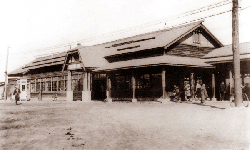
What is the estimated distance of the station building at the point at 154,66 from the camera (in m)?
19.8

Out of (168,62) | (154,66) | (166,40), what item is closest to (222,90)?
(168,62)

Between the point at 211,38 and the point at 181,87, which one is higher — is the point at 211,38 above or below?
above

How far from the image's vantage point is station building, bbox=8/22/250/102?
19766mm

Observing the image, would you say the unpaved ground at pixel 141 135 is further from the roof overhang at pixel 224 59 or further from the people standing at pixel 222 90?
the people standing at pixel 222 90

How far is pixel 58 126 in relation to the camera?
9.00 m

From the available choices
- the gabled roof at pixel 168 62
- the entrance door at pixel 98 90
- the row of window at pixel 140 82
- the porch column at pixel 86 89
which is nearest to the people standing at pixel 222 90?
the gabled roof at pixel 168 62

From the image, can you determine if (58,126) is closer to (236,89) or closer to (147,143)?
(147,143)

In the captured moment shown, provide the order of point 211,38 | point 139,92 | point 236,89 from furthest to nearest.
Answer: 1. point 211,38
2. point 139,92
3. point 236,89

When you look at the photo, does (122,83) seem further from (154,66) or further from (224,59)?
(224,59)

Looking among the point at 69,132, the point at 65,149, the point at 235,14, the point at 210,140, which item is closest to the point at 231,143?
the point at 210,140

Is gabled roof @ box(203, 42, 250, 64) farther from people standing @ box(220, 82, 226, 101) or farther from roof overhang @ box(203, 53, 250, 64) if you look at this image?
people standing @ box(220, 82, 226, 101)

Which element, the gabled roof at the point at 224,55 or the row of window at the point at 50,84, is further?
the row of window at the point at 50,84

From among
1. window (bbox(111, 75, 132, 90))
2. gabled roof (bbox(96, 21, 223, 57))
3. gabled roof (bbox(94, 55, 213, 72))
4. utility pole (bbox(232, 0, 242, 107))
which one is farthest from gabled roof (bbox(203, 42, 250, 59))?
window (bbox(111, 75, 132, 90))

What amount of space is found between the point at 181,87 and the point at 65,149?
16.3 metres
